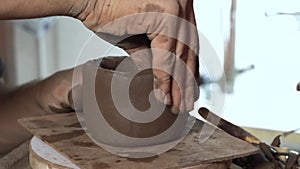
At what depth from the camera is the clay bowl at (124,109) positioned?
0.68 m

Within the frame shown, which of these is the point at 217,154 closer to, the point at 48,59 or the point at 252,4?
the point at 252,4

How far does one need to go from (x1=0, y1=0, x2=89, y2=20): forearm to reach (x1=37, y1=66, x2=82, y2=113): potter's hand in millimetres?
188

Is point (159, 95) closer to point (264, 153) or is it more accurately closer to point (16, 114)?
point (264, 153)

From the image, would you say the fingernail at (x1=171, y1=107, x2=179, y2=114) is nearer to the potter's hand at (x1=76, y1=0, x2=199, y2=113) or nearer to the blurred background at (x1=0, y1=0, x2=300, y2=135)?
the potter's hand at (x1=76, y1=0, x2=199, y2=113)


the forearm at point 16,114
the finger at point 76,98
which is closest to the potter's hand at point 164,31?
the finger at point 76,98

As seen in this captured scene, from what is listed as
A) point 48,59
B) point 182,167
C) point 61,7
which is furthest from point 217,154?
point 48,59

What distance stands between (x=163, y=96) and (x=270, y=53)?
1324mm

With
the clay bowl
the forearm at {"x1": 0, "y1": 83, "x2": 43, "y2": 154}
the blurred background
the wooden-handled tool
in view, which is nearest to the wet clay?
the clay bowl

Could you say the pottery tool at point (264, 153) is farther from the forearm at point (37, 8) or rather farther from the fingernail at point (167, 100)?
the forearm at point (37, 8)

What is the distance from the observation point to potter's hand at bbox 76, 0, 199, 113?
691mm

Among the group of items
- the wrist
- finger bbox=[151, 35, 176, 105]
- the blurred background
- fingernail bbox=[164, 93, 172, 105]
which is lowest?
the blurred background

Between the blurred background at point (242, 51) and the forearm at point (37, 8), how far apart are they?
0.58m

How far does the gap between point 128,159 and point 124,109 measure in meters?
0.08

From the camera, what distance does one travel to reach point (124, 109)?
69 centimetres
